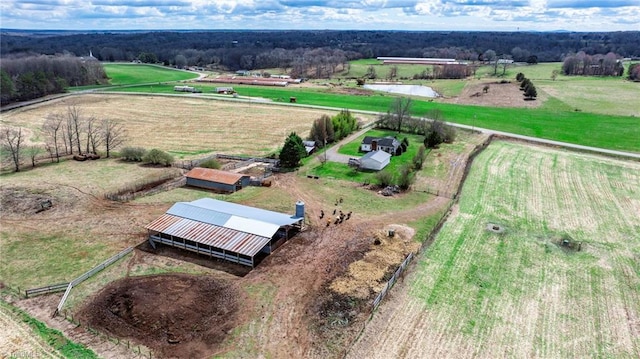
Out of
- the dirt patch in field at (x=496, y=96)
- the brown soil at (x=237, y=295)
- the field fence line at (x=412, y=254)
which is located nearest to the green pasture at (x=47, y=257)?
the brown soil at (x=237, y=295)

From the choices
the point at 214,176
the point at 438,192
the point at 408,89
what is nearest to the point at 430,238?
the point at 438,192

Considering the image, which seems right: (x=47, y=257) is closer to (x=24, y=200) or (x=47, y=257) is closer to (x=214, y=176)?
(x=24, y=200)

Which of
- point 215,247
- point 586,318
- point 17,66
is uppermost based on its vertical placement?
point 17,66

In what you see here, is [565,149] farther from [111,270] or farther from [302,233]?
[111,270]

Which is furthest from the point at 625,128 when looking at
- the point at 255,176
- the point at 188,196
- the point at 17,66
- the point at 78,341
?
the point at 17,66

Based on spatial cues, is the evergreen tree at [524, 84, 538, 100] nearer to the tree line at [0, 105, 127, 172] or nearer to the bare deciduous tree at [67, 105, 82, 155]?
the tree line at [0, 105, 127, 172]

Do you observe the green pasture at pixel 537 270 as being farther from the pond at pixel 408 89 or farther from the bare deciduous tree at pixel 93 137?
the pond at pixel 408 89

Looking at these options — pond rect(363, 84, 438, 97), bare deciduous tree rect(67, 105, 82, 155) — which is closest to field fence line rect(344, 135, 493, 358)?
bare deciduous tree rect(67, 105, 82, 155)
